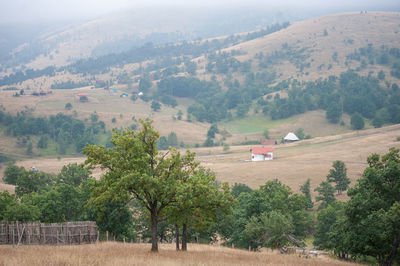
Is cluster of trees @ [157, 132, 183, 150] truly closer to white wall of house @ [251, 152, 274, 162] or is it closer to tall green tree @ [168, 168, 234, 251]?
white wall of house @ [251, 152, 274, 162]

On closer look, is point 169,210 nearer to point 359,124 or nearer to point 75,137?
→ point 75,137

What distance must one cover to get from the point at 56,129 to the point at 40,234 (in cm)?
13552

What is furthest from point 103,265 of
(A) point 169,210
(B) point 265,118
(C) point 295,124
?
(B) point 265,118

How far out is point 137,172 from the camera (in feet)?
82.1

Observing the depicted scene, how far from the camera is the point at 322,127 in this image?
17325cm

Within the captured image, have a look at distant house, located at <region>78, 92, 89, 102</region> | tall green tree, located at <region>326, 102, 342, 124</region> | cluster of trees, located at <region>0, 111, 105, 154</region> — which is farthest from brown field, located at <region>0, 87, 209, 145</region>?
tall green tree, located at <region>326, 102, 342, 124</region>

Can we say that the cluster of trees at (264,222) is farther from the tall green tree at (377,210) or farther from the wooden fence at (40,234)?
the wooden fence at (40,234)

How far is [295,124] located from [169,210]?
152557 millimetres

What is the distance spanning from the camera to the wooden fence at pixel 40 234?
29.5 m

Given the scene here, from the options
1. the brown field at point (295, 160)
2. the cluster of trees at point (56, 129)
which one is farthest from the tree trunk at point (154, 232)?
the cluster of trees at point (56, 129)

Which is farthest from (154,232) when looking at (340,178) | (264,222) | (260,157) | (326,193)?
(260,157)

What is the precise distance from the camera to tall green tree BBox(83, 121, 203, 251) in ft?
83.5

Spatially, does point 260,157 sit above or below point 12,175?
above

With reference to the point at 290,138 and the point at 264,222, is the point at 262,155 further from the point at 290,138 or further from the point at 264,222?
the point at 264,222
